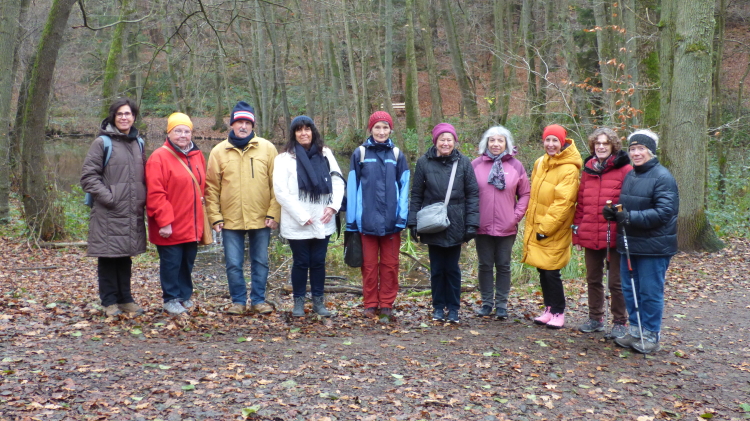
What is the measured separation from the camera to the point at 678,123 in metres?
8.97

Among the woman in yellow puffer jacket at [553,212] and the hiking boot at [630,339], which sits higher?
the woman in yellow puffer jacket at [553,212]

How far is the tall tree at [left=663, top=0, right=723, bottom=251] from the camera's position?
28.6 ft

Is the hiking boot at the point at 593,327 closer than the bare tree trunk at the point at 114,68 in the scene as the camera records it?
Yes

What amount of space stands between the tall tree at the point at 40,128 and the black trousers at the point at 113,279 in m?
4.52

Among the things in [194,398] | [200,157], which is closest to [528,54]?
[200,157]

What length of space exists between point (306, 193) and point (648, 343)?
10.7 feet

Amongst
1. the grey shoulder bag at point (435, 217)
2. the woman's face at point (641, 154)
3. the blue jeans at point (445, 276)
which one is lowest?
the blue jeans at point (445, 276)

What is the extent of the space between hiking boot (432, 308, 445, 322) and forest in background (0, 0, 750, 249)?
4.98 meters

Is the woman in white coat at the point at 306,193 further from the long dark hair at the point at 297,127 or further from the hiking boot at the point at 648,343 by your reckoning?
the hiking boot at the point at 648,343

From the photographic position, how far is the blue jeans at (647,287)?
200 inches

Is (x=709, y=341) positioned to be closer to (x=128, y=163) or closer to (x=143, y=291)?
(x=128, y=163)

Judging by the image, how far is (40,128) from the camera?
360 inches

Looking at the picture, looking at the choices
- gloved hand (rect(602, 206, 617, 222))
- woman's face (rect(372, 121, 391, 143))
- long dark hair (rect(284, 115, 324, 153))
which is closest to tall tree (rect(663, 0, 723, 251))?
gloved hand (rect(602, 206, 617, 222))

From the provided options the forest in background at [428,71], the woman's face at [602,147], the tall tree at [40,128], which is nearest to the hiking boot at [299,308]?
the woman's face at [602,147]
